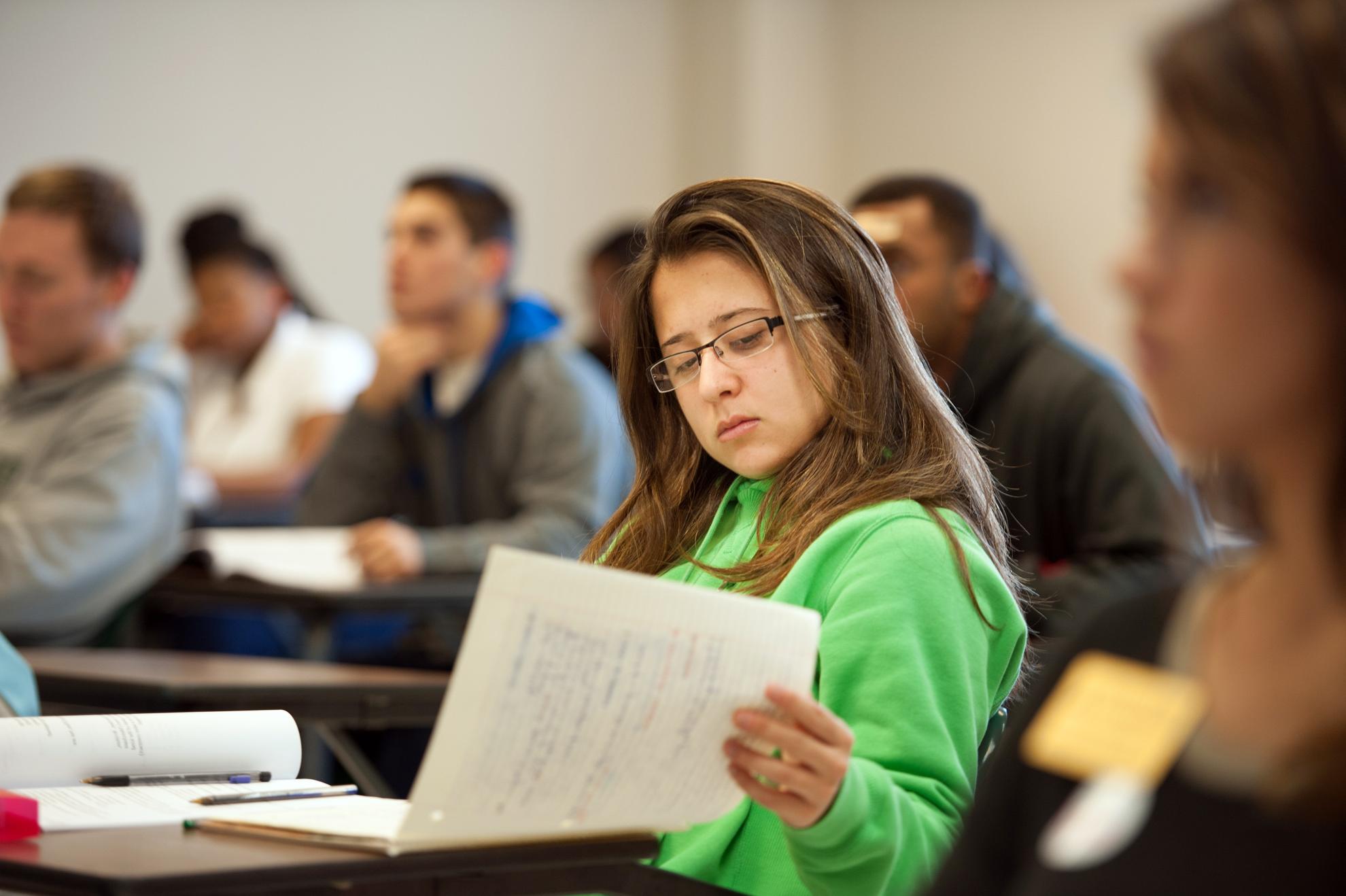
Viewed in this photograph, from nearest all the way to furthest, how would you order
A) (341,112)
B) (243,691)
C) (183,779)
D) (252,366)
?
(183,779)
(243,691)
(252,366)
(341,112)

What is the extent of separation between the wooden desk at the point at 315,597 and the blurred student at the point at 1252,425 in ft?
7.94

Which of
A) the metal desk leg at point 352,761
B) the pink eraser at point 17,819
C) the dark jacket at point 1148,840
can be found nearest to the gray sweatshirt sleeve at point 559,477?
the metal desk leg at point 352,761

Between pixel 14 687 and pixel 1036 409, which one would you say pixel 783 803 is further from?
pixel 1036 409

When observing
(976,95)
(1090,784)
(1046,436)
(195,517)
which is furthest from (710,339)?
(976,95)

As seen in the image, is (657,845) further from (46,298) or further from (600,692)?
(46,298)

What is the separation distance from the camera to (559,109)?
6.88 metres

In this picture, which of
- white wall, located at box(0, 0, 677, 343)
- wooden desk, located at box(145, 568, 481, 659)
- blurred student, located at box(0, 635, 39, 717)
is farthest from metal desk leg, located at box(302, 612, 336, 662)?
white wall, located at box(0, 0, 677, 343)

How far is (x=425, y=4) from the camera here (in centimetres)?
664

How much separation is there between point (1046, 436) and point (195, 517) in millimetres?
2493

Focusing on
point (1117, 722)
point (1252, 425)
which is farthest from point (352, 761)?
point (1252, 425)

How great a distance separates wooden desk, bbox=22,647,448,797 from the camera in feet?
7.35

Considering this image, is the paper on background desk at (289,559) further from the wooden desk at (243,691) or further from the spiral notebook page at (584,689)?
the spiral notebook page at (584,689)

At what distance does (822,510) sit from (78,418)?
219cm

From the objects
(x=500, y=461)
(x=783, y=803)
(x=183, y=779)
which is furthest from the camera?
(x=500, y=461)
